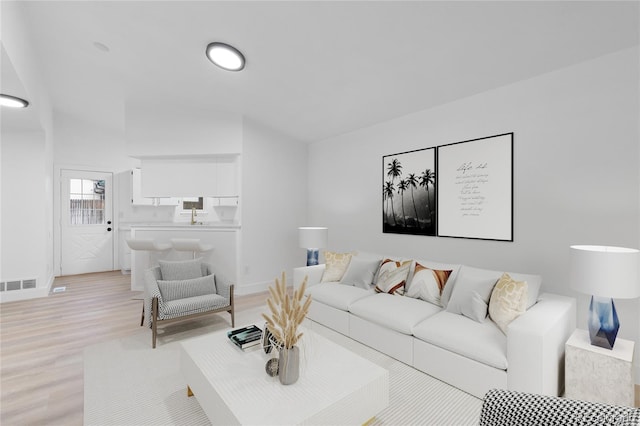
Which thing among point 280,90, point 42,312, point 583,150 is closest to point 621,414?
point 583,150

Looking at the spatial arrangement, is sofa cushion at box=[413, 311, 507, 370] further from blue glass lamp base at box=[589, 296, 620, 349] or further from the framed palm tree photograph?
the framed palm tree photograph

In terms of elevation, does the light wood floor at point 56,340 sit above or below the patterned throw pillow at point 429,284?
below

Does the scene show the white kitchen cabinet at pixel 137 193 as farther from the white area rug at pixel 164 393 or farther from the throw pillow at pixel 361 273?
the throw pillow at pixel 361 273

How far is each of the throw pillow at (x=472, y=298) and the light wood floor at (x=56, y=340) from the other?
2657 millimetres

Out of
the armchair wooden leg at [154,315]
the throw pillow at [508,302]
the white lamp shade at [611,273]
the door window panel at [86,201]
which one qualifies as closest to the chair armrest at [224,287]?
the armchair wooden leg at [154,315]

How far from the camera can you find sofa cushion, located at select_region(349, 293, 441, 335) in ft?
8.26

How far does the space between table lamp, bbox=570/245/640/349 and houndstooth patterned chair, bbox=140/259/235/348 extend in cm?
301

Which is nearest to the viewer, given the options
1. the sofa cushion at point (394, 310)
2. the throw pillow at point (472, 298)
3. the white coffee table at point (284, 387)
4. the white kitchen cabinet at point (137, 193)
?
the white coffee table at point (284, 387)

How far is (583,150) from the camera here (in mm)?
2479

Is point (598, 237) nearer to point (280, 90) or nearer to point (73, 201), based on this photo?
point (280, 90)

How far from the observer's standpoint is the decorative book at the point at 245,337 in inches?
82.4

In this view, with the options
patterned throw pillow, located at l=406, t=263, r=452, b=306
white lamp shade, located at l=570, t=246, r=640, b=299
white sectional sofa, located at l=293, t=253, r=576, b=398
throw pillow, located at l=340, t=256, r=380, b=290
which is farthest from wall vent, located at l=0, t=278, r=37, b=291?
white lamp shade, located at l=570, t=246, r=640, b=299

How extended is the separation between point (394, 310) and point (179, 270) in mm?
2396

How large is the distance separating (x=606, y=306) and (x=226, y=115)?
4820 millimetres
